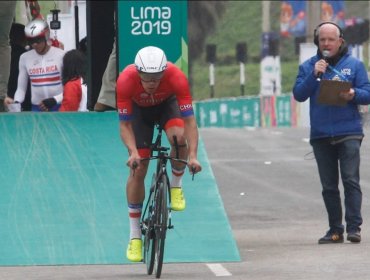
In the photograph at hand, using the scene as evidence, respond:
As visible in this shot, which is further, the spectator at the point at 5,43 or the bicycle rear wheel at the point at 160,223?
the spectator at the point at 5,43

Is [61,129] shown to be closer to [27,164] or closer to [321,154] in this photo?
[27,164]

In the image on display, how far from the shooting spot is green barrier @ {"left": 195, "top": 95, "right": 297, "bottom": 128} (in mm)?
48031

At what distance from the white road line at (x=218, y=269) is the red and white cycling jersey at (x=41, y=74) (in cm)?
542

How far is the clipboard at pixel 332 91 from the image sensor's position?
42.5ft

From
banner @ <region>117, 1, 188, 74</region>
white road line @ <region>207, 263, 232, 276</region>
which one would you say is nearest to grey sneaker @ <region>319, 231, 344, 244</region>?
white road line @ <region>207, 263, 232, 276</region>

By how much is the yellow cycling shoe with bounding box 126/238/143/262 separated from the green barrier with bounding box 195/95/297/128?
35.2 meters

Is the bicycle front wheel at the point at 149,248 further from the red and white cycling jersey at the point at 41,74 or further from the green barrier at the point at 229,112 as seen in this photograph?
the green barrier at the point at 229,112

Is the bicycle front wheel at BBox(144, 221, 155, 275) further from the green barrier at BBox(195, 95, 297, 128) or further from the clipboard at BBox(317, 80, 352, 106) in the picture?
the green barrier at BBox(195, 95, 297, 128)

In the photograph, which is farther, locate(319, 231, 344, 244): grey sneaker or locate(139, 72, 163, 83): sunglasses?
locate(319, 231, 344, 244): grey sneaker

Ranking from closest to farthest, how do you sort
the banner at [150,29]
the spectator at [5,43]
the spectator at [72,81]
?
the banner at [150,29]
the spectator at [72,81]
the spectator at [5,43]

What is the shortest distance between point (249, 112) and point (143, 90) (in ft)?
128

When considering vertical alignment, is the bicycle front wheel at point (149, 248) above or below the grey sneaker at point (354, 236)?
above

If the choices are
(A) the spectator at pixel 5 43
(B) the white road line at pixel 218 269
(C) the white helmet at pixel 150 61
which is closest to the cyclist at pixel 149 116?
(C) the white helmet at pixel 150 61

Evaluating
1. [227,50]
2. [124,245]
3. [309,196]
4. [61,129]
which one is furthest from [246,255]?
[227,50]
